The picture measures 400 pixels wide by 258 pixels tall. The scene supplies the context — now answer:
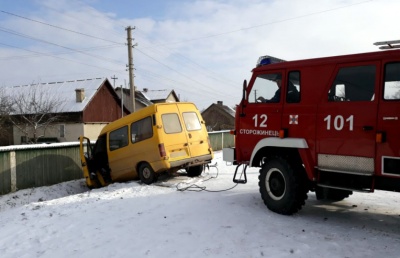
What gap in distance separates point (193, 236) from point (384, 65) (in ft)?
12.5

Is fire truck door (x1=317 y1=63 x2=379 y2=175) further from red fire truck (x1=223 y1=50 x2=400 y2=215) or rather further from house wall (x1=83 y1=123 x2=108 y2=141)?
house wall (x1=83 y1=123 x2=108 y2=141)

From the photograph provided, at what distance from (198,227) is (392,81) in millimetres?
3679

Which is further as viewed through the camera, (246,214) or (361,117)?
(246,214)

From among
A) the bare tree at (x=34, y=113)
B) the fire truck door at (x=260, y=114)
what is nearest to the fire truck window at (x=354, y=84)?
the fire truck door at (x=260, y=114)

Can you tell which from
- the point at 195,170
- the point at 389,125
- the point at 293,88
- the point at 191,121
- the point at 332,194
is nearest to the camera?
the point at 389,125

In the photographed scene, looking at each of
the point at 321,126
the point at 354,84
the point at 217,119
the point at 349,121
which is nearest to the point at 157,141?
the point at 321,126

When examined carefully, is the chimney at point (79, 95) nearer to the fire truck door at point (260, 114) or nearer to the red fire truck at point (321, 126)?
the red fire truck at point (321, 126)

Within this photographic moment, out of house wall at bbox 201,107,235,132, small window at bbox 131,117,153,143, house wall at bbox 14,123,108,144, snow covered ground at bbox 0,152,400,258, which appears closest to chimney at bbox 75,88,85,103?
house wall at bbox 14,123,108,144

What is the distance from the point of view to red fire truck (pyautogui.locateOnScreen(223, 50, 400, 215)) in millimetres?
4836

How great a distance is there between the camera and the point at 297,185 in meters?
5.82

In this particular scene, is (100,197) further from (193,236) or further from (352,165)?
(352,165)

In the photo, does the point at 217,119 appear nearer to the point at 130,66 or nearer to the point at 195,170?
the point at 130,66

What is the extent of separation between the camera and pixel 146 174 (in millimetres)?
9789

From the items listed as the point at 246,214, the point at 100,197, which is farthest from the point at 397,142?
the point at 100,197
